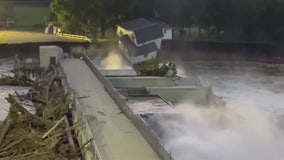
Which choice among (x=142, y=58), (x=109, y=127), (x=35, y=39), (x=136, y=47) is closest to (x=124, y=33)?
(x=136, y=47)

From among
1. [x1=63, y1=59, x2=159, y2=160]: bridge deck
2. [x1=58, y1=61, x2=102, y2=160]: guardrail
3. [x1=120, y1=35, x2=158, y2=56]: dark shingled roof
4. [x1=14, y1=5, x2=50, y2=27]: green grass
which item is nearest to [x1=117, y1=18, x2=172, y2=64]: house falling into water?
[x1=120, y1=35, x2=158, y2=56]: dark shingled roof

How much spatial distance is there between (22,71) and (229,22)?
2344 centimetres

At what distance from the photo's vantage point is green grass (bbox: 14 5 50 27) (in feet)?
133

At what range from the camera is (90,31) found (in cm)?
3372

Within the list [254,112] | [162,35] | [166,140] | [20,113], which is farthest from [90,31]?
[20,113]

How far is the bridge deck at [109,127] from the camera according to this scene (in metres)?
7.11

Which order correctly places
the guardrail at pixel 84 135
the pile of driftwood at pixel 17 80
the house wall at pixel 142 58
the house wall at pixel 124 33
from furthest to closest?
the house wall at pixel 124 33 < the house wall at pixel 142 58 < the pile of driftwood at pixel 17 80 < the guardrail at pixel 84 135

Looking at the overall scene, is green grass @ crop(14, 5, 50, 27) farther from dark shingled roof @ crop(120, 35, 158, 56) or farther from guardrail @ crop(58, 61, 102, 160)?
guardrail @ crop(58, 61, 102, 160)

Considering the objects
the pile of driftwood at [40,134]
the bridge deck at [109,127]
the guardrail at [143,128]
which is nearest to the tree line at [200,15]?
the bridge deck at [109,127]

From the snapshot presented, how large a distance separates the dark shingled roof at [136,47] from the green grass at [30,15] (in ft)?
34.7

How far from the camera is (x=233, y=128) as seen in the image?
16234 millimetres

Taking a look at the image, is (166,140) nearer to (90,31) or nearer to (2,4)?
(90,31)

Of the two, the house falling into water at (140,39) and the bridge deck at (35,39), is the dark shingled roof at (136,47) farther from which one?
the bridge deck at (35,39)

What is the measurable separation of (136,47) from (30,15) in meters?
16.2
